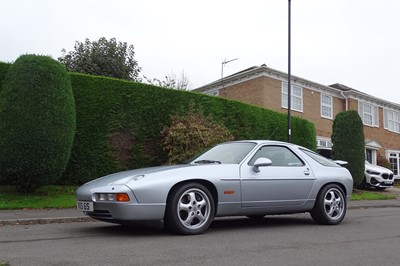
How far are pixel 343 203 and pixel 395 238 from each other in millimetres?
1499

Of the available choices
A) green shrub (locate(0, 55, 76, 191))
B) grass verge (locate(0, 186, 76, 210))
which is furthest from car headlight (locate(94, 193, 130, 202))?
green shrub (locate(0, 55, 76, 191))

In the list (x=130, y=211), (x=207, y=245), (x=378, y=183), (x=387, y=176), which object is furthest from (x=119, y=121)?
(x=387, y=176)

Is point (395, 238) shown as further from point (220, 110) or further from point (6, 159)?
point (220, 110)

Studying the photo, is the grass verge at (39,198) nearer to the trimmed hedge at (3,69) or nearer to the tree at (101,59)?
the trimmed hedge at (3,69)

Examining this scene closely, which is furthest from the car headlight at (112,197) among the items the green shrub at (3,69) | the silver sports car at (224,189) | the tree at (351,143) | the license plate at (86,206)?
the tree at (351,143)

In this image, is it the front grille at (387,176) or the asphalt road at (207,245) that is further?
the front grille at (387,176)

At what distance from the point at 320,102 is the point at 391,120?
10.2 metres

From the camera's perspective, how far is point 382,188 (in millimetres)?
21766

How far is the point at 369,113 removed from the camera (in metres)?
34.1

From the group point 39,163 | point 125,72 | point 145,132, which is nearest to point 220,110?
point 145,132

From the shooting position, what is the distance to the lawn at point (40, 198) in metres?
9.85

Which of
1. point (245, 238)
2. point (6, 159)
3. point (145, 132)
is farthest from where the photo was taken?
point (145, 132)

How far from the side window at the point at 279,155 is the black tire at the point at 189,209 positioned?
1.24 m

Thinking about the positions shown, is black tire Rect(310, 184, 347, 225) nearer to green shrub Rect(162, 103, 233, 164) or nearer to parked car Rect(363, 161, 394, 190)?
green shrub Rect(162, 103, 233, 164)
